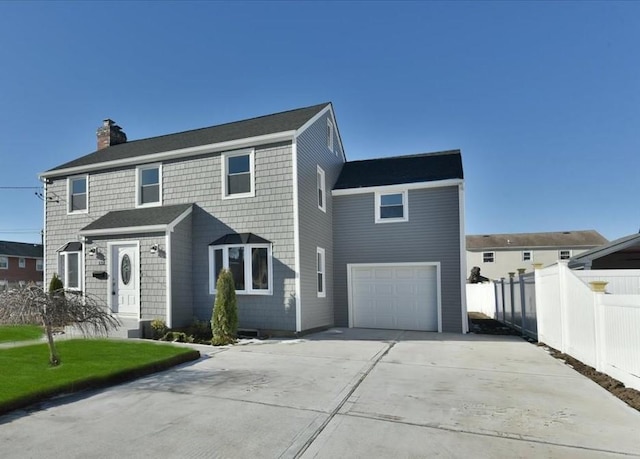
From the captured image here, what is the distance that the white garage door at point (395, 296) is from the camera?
543 inches

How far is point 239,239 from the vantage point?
12.1m

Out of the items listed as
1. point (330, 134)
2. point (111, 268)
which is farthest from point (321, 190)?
point (111, 268)

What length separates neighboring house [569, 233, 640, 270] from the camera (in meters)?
10.4

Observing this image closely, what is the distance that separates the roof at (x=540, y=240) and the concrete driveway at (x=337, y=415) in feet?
112

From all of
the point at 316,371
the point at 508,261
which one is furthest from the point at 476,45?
the point at 508,261

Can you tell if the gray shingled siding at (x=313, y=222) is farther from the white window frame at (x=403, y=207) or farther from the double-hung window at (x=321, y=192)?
the white window frame at (x=403, y=207)

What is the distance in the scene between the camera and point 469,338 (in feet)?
39.0

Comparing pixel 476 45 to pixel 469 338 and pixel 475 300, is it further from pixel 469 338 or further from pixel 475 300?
pixel 475 300

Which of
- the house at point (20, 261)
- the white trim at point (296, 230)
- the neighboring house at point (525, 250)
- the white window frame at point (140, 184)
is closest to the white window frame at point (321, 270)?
the white trim at point (296, 230)

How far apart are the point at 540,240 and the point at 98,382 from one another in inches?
1652

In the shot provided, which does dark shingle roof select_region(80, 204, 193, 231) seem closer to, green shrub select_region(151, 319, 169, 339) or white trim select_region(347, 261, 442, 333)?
green shrub select_region(151, 319, 169, 339)

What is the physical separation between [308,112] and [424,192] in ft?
16.7

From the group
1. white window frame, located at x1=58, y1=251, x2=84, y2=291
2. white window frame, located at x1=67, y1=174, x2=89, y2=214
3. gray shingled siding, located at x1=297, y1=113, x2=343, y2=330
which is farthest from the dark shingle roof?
gray shingled siding, located at x1=297, y1=113, x2=343, y2=330

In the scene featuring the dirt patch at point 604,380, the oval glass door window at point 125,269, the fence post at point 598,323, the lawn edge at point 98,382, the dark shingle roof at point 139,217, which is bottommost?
the dirt patch at point 604,380
